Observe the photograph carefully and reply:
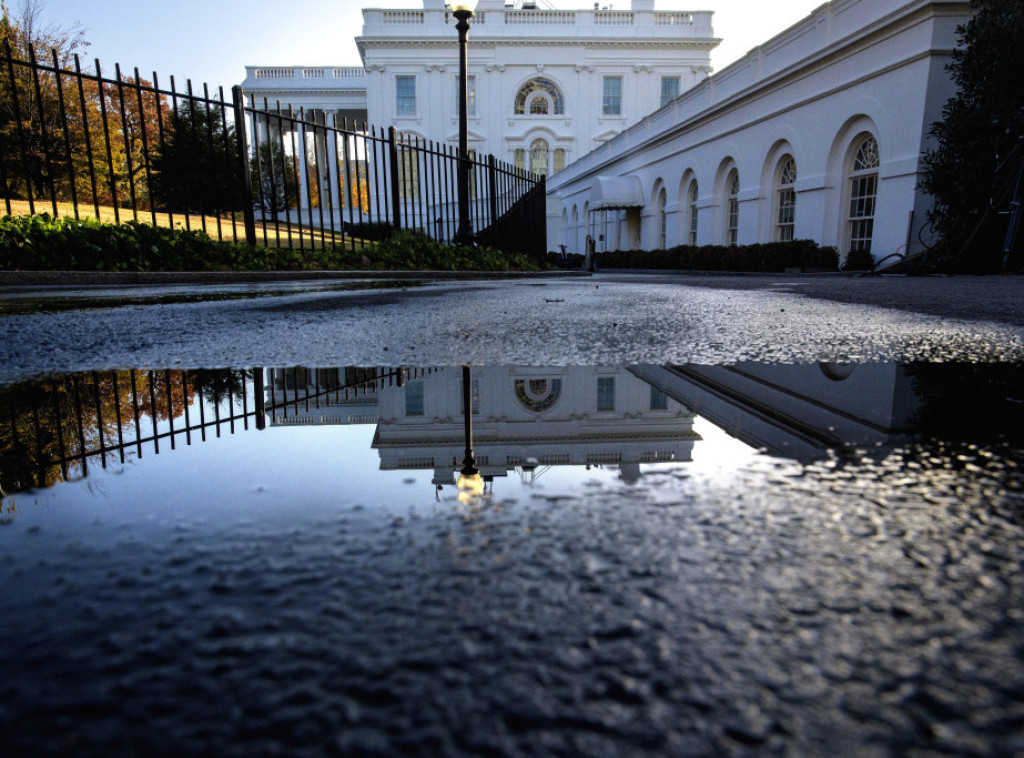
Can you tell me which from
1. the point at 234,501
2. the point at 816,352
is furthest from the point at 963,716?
the point at 816,352

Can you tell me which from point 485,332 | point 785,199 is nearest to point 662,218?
point 785,199

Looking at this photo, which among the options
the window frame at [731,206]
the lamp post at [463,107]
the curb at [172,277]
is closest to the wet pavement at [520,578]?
the curb at [172,277]

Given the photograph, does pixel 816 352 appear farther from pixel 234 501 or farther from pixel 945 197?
pixel 945 197

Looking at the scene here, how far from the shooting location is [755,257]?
55.2 feet

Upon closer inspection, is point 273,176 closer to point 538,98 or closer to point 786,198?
point 786,198

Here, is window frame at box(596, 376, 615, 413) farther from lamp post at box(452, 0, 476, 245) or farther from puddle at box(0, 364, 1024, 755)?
lamp post at box(452, 0, 476, 245)

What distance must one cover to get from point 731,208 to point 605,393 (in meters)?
22.5

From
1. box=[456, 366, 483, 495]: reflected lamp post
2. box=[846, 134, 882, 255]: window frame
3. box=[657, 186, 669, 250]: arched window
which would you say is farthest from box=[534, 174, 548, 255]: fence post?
box=[456, 366, 483, 495]: reflected lamp post

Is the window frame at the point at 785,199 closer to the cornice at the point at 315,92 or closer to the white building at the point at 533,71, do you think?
the white building at the point at 533,71

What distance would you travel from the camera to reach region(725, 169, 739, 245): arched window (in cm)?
2170

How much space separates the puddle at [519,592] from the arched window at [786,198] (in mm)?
18826

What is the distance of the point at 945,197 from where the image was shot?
12352mm

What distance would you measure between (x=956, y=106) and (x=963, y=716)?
15.1 metres

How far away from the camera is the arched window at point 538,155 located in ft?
154
